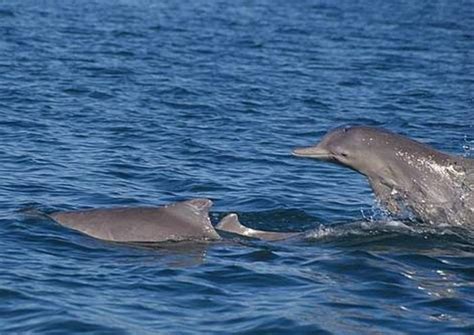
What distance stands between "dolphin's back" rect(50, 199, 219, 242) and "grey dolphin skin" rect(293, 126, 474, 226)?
1.87 meters

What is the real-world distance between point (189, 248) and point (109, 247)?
0.81 meters

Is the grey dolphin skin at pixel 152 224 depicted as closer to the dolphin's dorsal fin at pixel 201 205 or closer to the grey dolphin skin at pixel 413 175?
the dolphin's dorsal fin at pixel 201 205

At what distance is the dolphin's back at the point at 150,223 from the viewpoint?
1423cm

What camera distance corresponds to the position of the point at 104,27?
133 ft

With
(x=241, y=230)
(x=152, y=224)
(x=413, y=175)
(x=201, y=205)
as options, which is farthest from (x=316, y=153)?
(x=152, y=224)

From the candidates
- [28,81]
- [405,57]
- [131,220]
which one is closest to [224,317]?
[131,220]

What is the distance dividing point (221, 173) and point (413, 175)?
14.8 feet

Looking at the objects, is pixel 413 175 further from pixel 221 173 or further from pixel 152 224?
pixel 221 173

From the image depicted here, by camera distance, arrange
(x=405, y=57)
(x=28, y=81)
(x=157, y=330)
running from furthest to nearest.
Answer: (x=405, y=57)
(x=28, y=81)
(x=157, y=330)

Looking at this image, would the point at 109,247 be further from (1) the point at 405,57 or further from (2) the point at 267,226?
(1) the point at 405,57

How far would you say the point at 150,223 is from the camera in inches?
565

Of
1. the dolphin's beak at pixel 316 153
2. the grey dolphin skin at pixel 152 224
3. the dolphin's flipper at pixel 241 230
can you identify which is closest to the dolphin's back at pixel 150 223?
the grey dolphin skin at pixel 152 224

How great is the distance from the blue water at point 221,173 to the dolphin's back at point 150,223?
0.19m

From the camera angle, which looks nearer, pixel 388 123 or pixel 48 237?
pixel 48 237
